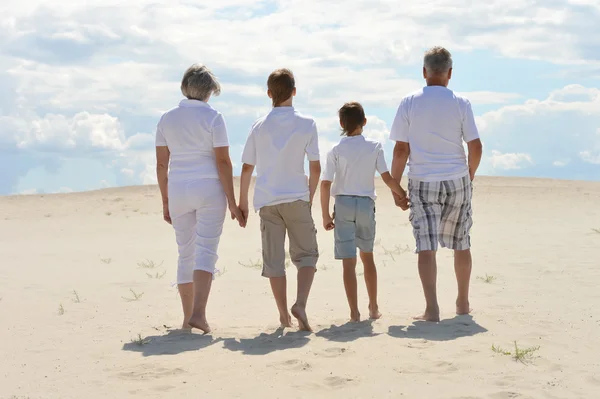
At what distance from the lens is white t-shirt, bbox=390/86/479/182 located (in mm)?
6008

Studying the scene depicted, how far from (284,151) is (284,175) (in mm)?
199

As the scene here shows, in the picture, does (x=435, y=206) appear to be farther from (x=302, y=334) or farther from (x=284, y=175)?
(x=302, y=334)

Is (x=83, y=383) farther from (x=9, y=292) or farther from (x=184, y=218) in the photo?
(x=9, y=292)

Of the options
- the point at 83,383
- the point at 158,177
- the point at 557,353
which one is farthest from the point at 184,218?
the point at 557,353

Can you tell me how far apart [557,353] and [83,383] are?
11.0ft

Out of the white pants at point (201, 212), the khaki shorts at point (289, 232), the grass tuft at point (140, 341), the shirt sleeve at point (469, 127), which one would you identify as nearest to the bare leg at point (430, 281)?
the khaki shorts at point (289, 232)

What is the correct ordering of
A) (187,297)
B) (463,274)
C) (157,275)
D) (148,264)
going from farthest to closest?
(148,264) < (157,275) < (463,274) < (187,297)

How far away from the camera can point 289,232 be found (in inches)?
235

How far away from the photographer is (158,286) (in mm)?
9203

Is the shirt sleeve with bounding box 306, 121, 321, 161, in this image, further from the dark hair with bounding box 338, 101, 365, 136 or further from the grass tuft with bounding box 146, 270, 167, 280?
the grass tuft with bounding box 146, 270, 167, 280

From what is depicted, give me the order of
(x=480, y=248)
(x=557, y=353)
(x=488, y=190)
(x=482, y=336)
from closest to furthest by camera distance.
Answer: (x=557, y=353) → (x=482, y=336) → (x=480, y=248) → (x=488, y=190)

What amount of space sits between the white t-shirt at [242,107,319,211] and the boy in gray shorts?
17.4 inches

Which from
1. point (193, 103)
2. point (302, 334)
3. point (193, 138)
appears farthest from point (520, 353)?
point (193, 103)

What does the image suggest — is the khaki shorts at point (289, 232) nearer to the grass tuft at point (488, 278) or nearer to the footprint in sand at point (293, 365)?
the footprint in sand at point (293, 365)
